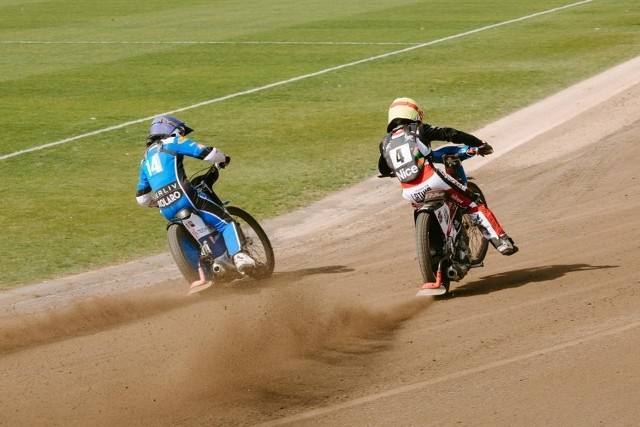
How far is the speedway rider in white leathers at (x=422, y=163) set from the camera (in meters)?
10.5

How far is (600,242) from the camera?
11.8m

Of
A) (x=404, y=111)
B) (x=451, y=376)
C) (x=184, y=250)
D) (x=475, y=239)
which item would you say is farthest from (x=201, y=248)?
(x=451, y=376)

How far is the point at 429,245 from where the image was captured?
10484mm

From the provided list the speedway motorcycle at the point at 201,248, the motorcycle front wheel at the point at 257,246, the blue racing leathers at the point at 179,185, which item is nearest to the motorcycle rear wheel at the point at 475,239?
the motorcycle front wheel at the point at 257,246

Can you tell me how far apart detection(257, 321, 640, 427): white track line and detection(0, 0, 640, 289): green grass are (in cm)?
510

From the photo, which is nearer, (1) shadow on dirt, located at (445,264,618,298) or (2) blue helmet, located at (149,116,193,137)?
(1) shadow on dirt, located at (445,264,618,298)

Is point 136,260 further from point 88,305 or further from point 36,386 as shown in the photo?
point 36,386

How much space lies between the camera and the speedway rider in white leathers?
34.4ft

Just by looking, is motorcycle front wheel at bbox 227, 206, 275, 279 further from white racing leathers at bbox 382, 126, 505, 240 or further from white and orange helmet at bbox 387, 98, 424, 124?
white and orange helmet at bbox 387, 98, 424, 124

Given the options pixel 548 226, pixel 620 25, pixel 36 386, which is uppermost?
pixel 36 386

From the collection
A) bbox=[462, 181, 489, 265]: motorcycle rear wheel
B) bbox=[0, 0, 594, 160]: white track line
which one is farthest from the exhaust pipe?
bbox=[0, 0, 594, 160]: white track line

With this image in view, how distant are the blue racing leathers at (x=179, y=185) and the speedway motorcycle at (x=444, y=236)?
1.87m

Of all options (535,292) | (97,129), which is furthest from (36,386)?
(97,129)

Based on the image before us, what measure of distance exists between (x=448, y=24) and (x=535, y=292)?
23.4 metres
